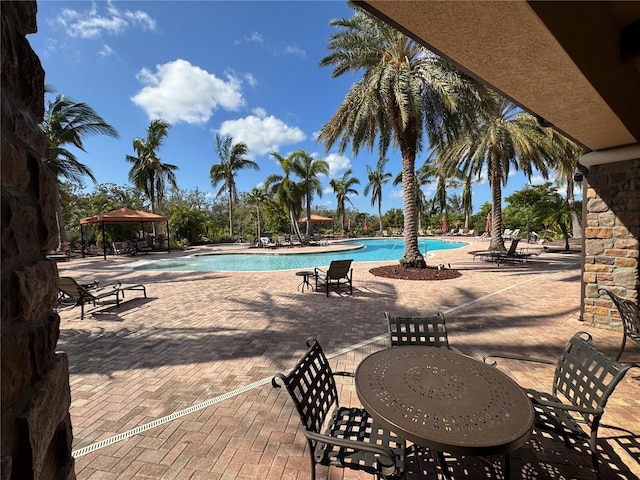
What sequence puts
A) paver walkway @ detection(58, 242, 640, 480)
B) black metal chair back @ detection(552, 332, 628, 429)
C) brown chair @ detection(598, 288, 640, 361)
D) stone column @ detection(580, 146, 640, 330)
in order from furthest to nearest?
stone column @ detection(580, 146, 640, 330), brown chair @ detection(598, 288, 640, 361), paver walkway @ detection(58, 242, 640, 480), black metal chair back @ detection(552, 332, 628, 429)

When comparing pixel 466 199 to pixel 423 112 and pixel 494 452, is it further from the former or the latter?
pixel 494 452

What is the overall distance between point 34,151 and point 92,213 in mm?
33617

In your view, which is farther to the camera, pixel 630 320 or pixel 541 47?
pixel 630 320

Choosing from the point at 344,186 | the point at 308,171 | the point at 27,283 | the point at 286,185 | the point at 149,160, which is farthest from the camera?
the point at 344,186

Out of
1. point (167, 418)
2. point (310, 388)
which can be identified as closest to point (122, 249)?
point (167, 418)

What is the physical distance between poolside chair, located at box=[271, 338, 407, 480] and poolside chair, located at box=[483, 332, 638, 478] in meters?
1.15

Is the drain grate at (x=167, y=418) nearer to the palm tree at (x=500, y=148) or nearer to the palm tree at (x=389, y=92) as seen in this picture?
the palm tree at (x=389, y=92)

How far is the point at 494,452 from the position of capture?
1.48m

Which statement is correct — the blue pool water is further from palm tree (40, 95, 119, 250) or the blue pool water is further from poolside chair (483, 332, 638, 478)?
poolside chair (483, 332, 638, 478)

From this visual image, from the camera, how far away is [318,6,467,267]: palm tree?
8898 millimetres

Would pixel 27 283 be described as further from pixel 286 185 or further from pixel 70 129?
pixel 286 185

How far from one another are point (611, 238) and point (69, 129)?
25417 millimetres

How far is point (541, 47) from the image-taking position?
6.72 feet

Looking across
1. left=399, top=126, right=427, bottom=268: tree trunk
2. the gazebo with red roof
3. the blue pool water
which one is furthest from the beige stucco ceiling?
the gazebo with red roof
